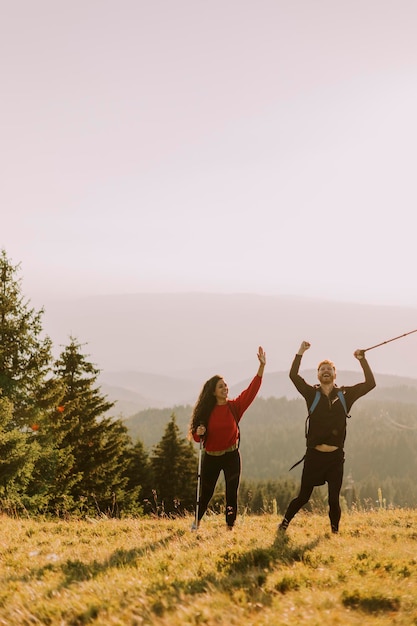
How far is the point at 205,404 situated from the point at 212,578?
3.34 metres

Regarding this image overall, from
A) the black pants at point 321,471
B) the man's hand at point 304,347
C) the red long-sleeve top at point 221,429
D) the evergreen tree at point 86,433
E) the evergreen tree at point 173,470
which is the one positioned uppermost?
the man's hand at point 304,347

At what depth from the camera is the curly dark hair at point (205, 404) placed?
8.69 m

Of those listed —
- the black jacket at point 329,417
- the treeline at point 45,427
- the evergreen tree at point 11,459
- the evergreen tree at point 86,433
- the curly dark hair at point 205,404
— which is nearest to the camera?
the black jacket at point 329,417

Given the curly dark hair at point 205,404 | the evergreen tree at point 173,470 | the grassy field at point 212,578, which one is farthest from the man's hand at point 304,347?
the evergreen tree at point 173,470

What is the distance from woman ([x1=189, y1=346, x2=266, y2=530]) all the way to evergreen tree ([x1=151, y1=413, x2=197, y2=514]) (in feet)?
103

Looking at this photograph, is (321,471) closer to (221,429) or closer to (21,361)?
(221,429)

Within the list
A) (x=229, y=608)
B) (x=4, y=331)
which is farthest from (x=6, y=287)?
(x=229, y=608)

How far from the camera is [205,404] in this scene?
8750 mm

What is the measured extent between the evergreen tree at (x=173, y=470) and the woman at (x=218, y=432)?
31.4 meters

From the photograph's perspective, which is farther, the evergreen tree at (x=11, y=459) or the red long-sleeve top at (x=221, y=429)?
the evergreen tree at (x=11, y=459)

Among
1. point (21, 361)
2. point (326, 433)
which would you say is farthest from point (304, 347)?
point (21, 361)

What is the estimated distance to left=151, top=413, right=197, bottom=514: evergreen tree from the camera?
3909 centimetres

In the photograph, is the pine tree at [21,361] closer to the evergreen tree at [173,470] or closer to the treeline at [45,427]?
the treeline at [45,427]

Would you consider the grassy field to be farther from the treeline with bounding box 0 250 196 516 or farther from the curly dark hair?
the treeline with bounding box 0 250 196 516
